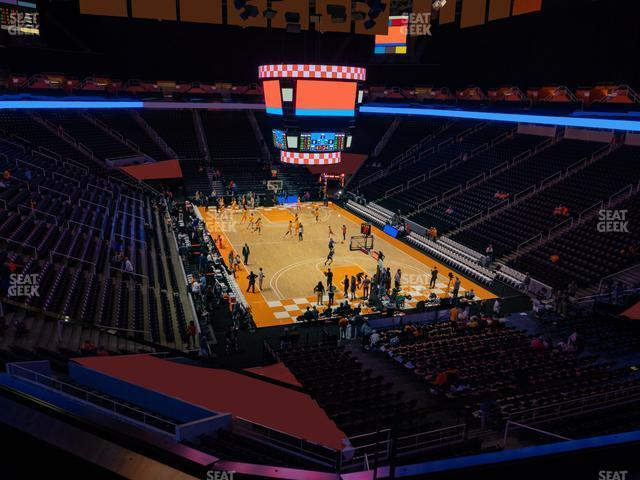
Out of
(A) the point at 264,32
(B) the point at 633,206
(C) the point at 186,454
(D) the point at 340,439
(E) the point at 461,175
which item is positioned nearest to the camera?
(C) the point at 186,454

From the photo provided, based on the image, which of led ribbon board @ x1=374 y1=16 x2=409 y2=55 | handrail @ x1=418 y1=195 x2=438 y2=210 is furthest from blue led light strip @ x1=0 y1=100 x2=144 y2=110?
handrail @ x1=418 y1=195 x2=438 y2=210

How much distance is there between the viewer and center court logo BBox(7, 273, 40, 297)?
12250 mm

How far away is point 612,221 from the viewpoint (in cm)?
2294

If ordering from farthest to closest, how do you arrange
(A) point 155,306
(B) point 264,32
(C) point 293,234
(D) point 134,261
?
(B) point 264,32, (C) point 293,234, (D) point 134,261, (A) point 155,306

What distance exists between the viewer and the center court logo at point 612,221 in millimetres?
22266

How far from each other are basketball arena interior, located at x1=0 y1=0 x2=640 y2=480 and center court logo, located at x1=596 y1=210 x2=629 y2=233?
0.56 ft

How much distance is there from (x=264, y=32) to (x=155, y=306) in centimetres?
3550

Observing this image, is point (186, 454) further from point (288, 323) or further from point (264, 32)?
point (264, 32)

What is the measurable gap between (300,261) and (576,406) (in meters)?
16.1

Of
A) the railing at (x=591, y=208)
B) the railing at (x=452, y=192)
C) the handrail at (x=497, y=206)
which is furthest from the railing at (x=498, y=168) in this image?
the railing at (x=591, y=208)

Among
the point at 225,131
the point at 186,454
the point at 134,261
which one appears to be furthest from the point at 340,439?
the point at 225,131

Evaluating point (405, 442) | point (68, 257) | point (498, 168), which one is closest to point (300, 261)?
point (68, 257)

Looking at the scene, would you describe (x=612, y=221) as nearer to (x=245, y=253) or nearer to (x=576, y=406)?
(x=576, y=406)

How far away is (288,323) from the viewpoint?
18016 millimetres
